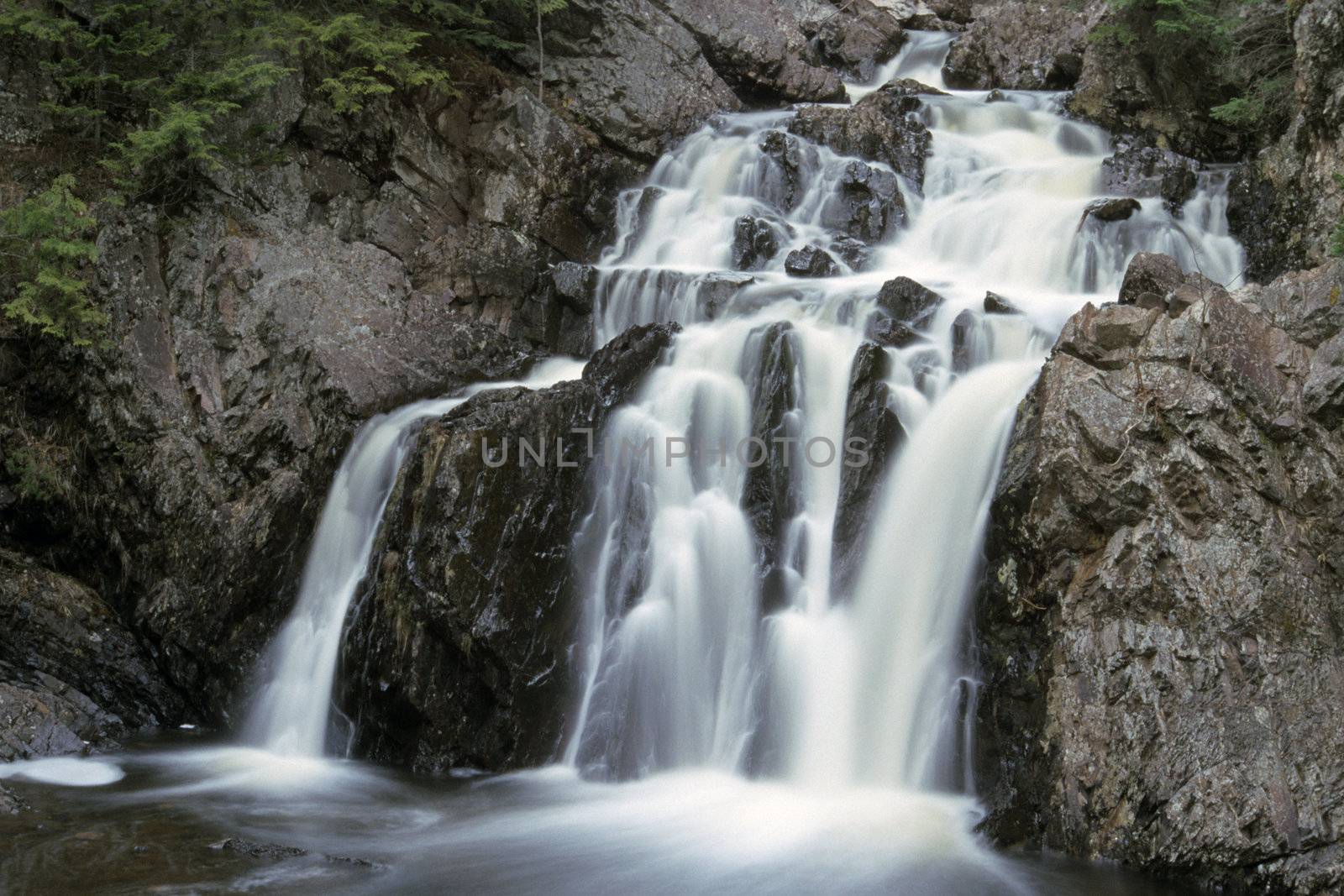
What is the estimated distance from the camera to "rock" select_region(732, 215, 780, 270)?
512 inches

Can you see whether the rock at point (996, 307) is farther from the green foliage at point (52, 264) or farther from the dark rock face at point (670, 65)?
the green foliage at point (52, 264)

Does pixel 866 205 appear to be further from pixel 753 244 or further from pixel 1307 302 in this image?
pixel 1307 302

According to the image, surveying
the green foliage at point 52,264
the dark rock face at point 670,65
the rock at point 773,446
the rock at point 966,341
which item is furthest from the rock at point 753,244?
the green foliage at point 52,264

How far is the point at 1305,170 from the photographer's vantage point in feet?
34.1

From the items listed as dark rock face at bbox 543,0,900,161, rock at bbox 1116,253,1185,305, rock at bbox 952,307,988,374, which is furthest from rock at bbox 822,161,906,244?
rock at bbox 1116,253,1185,305

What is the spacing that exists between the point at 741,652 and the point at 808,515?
1282 mm

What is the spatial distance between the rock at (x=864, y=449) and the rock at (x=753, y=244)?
407 cm

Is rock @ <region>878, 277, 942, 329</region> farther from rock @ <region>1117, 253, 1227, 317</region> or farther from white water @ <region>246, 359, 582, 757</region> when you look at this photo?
white water @ <region>246, 359, 582, 757</region>

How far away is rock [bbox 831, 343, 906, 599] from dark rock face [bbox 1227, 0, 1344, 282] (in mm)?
4209

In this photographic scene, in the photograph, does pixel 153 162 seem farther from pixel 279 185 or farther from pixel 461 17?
pixel 461 17

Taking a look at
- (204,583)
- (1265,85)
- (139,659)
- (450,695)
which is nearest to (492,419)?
(450,695)

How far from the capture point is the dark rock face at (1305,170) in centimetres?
972

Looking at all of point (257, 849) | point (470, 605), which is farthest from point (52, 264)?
point (257, 849)

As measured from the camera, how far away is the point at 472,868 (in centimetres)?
672
